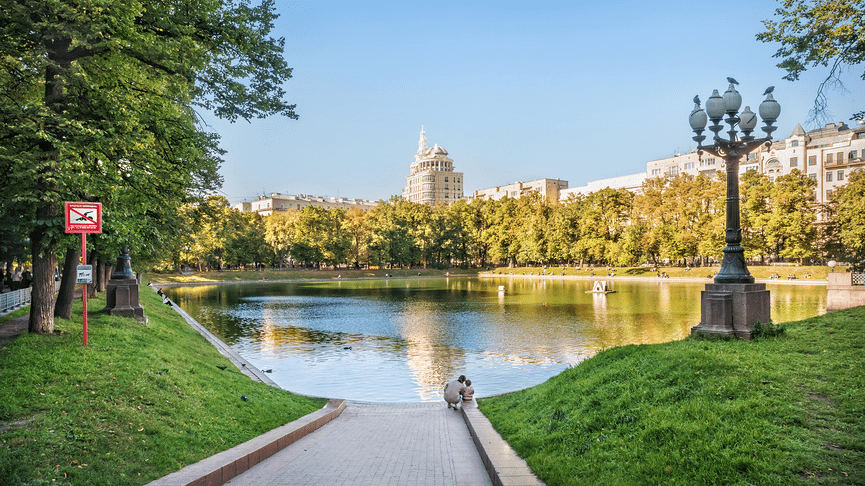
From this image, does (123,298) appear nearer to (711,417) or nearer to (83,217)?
(83,217)

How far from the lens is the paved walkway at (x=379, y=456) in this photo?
23.5ft

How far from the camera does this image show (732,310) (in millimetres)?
11023

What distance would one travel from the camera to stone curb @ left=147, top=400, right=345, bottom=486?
21.7 ft

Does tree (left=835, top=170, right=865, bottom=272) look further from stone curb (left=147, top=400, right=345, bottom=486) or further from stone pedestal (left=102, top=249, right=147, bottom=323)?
stone pedestal (left=102, top=249, right=147, bottom=323)

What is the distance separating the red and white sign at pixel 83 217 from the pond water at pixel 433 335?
765 cm

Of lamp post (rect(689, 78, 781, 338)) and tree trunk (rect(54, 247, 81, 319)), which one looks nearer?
lamp post (rect(689, 78, 781, 338))

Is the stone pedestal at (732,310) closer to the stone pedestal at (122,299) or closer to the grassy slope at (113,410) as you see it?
the grassy slope at (113,410)

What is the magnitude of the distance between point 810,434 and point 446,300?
4080 centimetres

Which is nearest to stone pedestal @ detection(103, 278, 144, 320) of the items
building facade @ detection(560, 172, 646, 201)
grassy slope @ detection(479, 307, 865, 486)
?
grassy slope @ detection(479, 307, 865, 486)

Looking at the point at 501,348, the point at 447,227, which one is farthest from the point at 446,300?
the point at 447,227

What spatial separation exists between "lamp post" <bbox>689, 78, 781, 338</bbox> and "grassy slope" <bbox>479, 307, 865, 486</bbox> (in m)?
1.07

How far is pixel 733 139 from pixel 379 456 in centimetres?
1101

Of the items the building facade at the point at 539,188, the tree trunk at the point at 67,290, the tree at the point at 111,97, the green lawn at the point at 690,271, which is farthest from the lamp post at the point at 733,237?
the building facade at the point at 539,188

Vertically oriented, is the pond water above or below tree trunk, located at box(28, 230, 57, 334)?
below
